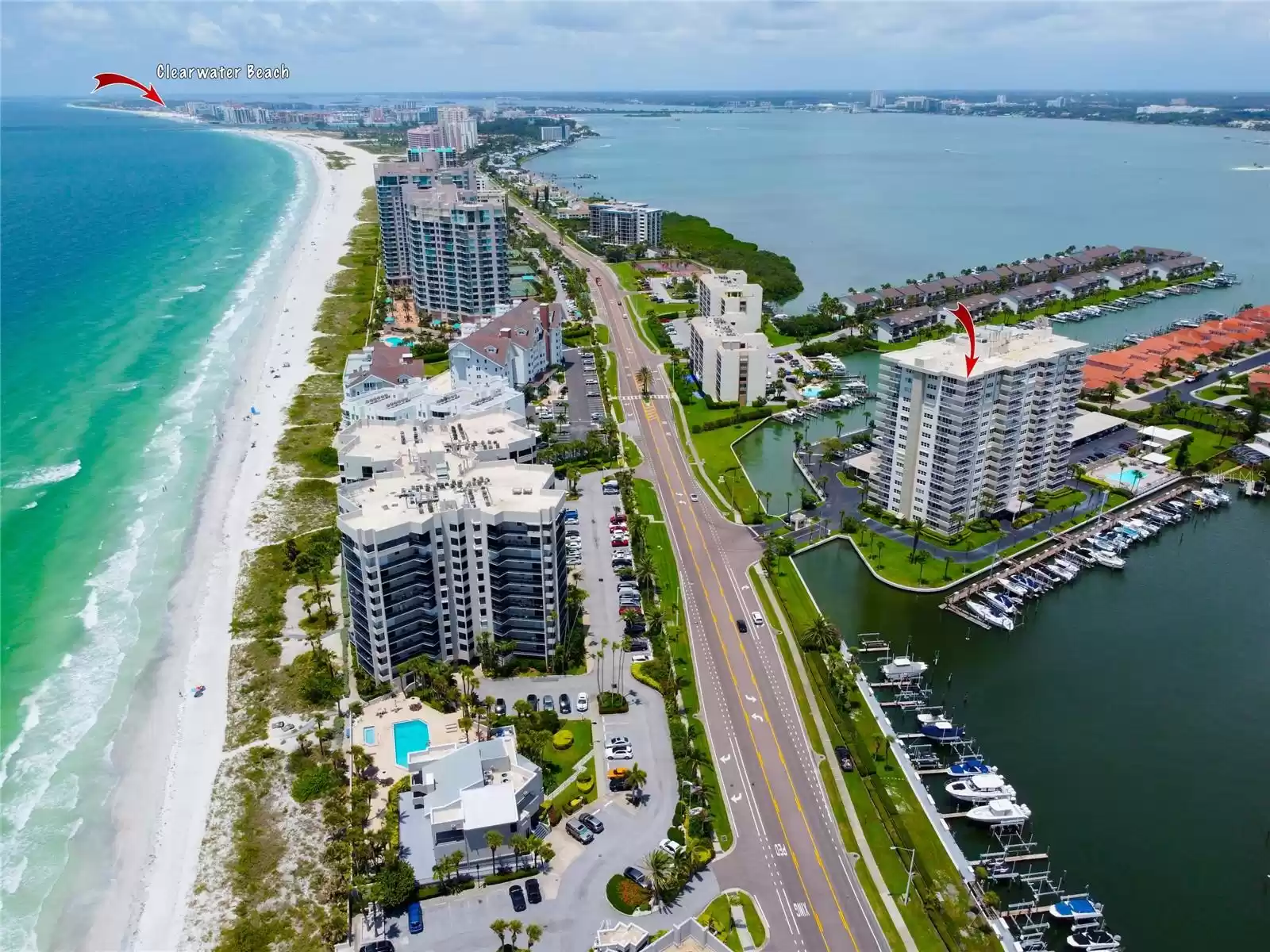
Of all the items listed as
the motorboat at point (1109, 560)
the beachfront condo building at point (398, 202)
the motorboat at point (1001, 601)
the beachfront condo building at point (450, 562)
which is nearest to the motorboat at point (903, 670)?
the motorboat at point (1001, 601)

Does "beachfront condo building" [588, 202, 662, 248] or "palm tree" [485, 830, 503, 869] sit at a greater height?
"beachfront condo building" [588, 202, 662, 248]

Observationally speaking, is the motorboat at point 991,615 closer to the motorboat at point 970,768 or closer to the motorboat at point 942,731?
the motorboat at point 942,731

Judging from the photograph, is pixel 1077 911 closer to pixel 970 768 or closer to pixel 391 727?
pixel 970 768

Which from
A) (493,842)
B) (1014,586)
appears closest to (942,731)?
(1014,586)

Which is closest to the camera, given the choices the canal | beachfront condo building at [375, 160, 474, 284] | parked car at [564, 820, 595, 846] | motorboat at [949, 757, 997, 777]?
the canal

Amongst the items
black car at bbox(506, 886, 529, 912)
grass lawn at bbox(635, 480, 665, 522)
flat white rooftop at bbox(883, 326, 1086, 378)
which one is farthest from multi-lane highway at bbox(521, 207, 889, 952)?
flat white rooftop at bbox(883, 326, 1086, 378)

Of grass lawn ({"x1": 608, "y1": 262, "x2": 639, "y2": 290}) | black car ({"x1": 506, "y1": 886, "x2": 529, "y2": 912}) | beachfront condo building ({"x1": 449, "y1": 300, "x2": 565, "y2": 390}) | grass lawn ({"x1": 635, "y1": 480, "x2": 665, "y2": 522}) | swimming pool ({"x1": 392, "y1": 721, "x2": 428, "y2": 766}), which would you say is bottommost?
black car ({"x1": 506, "y1": 886, "x2": 529, "y2": 912})

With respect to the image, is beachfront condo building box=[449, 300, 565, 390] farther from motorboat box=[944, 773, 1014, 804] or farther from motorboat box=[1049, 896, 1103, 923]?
motorboat box=[1049, 896, 1103, 923]
